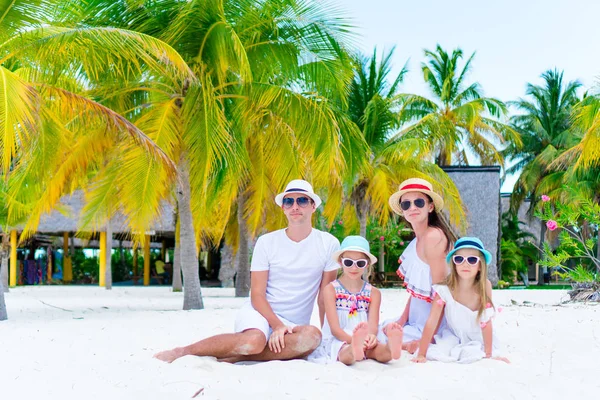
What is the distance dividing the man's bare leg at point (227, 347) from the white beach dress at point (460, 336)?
119 centimetres

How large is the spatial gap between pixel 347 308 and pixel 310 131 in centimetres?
517

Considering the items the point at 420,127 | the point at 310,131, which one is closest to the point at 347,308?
the point at 310,131

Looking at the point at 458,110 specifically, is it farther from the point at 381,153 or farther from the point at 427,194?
the point at 427,194

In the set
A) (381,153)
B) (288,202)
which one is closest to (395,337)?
(288,202)

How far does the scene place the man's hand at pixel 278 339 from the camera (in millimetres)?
3916

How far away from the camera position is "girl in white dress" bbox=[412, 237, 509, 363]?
4125 millimetres

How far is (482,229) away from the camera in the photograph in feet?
64.5

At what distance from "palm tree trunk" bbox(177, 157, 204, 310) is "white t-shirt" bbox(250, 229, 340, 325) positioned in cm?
559

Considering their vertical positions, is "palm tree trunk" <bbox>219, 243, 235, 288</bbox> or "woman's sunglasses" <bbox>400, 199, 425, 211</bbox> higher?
"woman's sunglasses" <bbox>400, 199, 425, 211</bbox>

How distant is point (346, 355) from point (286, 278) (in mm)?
637

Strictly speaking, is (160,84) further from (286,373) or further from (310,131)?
(286,373)

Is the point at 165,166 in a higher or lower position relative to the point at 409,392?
higher

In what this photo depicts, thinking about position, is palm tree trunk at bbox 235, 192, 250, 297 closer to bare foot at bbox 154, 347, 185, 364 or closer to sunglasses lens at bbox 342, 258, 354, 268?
bare foot at bbox 154, 347, 185, 364

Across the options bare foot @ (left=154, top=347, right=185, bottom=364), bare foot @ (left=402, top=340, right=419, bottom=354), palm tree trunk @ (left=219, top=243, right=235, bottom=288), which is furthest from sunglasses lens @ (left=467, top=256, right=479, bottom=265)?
palm tree trunk @ (left=219, top=243, right=235, bottom=288)
